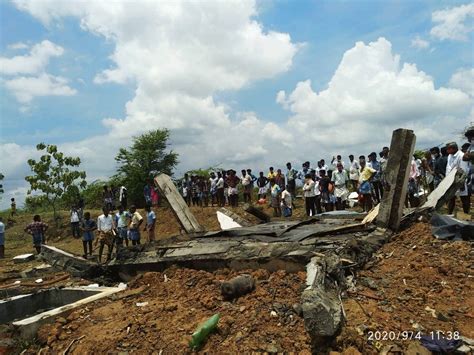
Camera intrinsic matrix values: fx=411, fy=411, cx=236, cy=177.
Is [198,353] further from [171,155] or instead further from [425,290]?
[171,155]

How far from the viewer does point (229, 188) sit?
1620 centimetres

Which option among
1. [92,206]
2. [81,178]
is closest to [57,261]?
[81,178]

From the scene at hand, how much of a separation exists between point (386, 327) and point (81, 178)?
60.6 feet

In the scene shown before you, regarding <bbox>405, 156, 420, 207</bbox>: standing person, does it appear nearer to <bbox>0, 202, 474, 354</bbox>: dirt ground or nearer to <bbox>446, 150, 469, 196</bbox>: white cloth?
<bbox>446, 150, 469, 196</bbox>: white cloth

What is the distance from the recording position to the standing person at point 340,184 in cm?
1237

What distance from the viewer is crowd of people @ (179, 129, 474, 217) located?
897 centimetres

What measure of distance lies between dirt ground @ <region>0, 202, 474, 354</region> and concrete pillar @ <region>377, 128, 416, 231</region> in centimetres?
52

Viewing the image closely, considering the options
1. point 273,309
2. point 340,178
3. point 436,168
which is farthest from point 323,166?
point 273,309

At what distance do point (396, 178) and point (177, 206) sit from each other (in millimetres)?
4327

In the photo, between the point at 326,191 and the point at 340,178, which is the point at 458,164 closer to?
the point at 340,178

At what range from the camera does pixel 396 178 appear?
651 cm

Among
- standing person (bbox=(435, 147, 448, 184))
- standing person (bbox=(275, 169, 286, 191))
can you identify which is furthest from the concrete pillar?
standing person (bbox=(275, 169, 286, 191))

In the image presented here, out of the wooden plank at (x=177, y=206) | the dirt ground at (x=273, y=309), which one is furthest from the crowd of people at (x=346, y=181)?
the wooden plank at (x=177, y=206)

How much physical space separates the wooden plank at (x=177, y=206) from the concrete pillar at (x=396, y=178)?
12.2 ft
